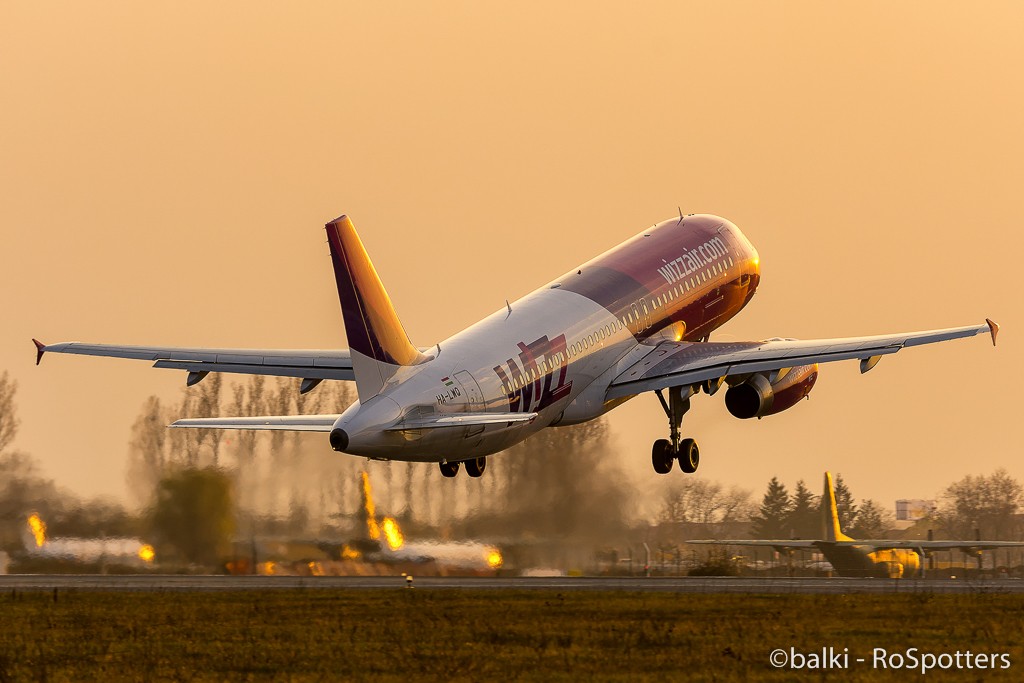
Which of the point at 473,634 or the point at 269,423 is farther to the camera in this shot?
the point at 269,423

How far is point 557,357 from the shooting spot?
58.6m

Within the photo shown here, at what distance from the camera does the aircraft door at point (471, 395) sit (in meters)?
53.1

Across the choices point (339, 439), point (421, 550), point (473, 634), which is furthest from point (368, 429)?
point (421, 550)

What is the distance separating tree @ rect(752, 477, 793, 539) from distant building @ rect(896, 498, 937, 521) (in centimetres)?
433

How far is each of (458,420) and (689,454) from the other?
15.5 meters

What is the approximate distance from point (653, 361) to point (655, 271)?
3.18 metres

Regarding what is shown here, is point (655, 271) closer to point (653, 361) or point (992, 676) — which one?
point (653, 361)

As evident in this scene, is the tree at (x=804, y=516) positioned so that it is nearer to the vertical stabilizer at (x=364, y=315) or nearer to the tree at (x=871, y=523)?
the tree at (x=871, y=523)

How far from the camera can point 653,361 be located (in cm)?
6359

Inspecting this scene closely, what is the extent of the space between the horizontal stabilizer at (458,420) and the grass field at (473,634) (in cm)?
468

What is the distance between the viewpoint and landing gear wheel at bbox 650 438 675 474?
6500 cm

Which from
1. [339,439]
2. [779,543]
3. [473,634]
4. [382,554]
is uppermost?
[339,439]

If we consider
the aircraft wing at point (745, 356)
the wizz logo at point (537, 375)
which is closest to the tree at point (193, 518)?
the aircraft wing at point (745, 356)

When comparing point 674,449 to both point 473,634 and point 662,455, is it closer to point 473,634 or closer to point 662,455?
point 662,455
